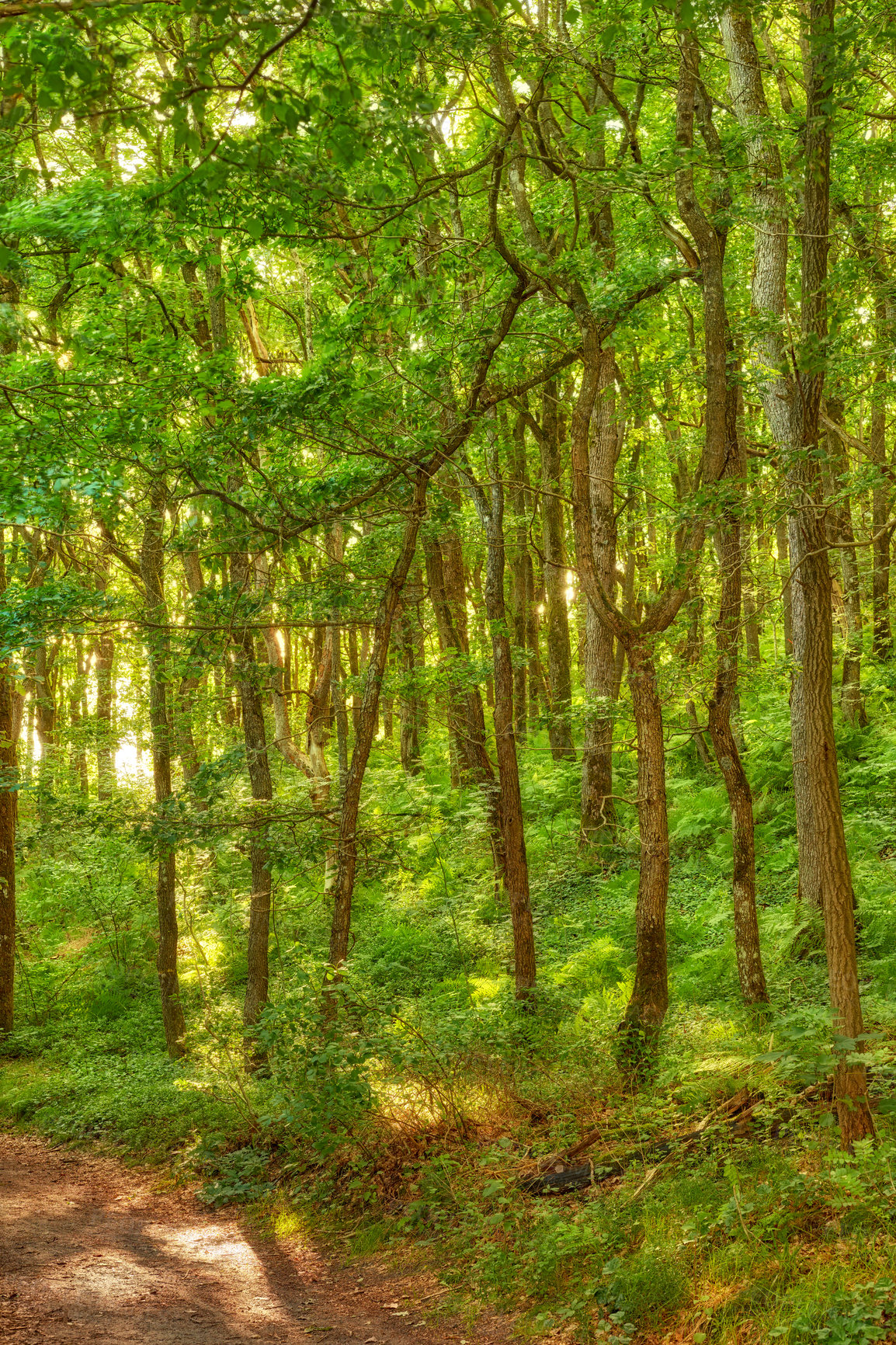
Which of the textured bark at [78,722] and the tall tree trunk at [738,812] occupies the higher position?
the textured bark at [78,722]

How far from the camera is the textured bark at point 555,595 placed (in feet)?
55.3

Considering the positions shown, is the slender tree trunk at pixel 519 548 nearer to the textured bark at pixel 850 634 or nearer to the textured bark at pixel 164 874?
the textured bark at pixel 850 634

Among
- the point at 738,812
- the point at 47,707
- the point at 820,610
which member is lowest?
the point at 738,812

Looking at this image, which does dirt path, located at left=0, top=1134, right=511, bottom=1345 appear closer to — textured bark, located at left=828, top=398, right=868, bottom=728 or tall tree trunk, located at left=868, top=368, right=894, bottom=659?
tall tree trunk, located at left=868, top=368, right=894, bottom=659

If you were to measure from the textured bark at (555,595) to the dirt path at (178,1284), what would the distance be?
9.88 metres

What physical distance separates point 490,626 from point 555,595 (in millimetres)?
6670

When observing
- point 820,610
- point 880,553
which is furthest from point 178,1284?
point 880,553

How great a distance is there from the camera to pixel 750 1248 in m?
4.81

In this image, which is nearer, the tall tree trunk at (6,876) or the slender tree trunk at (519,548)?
the tall tree trunk at (6,876)

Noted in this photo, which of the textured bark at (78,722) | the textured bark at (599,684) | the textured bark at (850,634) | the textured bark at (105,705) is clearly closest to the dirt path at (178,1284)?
the textured bark at (78,722)

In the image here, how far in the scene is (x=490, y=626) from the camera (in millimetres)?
10742

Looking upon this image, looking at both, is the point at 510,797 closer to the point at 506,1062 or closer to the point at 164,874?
the point at 506,1062

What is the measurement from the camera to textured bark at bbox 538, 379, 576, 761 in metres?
16.9

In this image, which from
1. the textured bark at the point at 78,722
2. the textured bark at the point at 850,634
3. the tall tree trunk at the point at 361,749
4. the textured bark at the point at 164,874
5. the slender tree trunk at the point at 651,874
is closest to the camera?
the slender tree trunk at the point at 651,874
